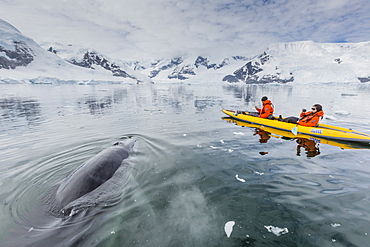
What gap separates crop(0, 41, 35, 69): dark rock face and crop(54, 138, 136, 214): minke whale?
7657 inches

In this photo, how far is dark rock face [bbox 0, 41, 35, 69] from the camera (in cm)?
14288

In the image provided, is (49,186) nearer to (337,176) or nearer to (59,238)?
(59,238)

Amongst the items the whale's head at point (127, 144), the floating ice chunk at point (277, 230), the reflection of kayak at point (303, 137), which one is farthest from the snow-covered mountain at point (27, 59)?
the floating ice chunk at point (277, 230)

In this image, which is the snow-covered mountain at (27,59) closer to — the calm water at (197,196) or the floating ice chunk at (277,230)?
the calm water at (197,196)

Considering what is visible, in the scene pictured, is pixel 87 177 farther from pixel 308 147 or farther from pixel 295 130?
pixel 295 130

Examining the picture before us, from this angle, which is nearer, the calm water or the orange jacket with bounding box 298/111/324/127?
the calm water

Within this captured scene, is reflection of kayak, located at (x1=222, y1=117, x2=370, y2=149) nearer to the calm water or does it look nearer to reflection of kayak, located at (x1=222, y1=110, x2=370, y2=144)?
reflection of kayak, located at (x1=222, y1=110, x2=370, y2=144)

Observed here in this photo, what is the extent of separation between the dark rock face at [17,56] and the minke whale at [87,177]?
19450 centimetres

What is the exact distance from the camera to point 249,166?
6.70 metres

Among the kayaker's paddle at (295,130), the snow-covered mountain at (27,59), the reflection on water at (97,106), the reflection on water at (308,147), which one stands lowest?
the reflection on water at (308,147)

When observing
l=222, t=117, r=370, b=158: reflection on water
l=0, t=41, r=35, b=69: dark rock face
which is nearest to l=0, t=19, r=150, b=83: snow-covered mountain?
l=0, t=41, r=35, b=69: dark rock face

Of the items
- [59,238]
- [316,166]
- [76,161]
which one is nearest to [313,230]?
[316,166]

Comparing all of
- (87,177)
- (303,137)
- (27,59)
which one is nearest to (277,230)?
(87,177)

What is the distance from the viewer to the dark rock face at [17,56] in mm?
142875
